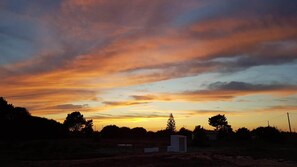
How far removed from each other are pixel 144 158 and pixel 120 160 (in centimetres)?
283

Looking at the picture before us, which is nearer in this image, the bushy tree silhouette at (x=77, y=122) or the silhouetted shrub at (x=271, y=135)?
the silhouetted shrub at (x=271, y=135)

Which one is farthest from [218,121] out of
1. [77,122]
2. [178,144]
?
[178,144]

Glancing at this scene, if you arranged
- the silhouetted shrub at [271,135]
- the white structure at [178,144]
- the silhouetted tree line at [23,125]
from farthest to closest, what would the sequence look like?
the silhouetted shrub at [271,135] → the silhouetted tree line at [23,125] → the white structure at [178,144]

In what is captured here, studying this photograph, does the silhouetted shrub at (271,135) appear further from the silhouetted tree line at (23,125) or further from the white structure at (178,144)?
the silhouetted tree line at (23,125)

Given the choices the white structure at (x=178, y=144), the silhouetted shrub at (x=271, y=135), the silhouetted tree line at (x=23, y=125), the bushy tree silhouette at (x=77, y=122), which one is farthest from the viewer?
the bushy tree silhouette at (x=77, y=122)

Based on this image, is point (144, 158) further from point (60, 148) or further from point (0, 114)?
point (0, 114)

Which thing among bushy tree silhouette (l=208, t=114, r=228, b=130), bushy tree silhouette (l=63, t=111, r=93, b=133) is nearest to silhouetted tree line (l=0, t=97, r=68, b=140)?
bushy tree silhouette (l=63, t=111, r=93, b=133)

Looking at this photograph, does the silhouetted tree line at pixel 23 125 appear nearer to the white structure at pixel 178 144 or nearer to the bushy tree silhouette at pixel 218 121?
the white structure at pixel 178 144

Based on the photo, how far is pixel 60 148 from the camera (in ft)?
174

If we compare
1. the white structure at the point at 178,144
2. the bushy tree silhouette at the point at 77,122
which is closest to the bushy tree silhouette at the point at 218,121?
the bushy tree silhouette at the point at 77,122

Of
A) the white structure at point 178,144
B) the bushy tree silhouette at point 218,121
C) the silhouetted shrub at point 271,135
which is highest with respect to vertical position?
the bushy tree silhouette at point 218,121

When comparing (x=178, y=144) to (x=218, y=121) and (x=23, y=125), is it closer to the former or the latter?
(x=23, y=125)

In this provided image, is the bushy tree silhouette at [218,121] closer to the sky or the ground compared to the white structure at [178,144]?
closer to the sky

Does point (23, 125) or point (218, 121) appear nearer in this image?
point (23, 125)
